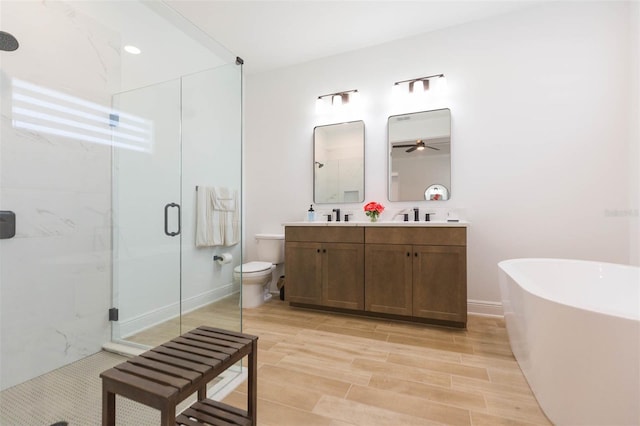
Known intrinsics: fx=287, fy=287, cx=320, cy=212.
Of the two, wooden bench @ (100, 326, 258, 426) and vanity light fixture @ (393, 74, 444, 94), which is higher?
vanity light fixture @ (393, 74, 444, 94)

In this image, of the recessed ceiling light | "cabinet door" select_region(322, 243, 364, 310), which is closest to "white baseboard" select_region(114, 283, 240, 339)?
"cabinet door" select_region(322, 243, 364, 310)

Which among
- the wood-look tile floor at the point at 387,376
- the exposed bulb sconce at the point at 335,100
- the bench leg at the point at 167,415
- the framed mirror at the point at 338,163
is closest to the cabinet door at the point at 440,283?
the wood-look tile floor at the point at 387,376

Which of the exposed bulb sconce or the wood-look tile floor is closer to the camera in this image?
the wood-look tile floor

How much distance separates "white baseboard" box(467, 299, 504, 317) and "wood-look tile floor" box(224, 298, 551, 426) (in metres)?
0.15

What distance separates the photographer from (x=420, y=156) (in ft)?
9.49

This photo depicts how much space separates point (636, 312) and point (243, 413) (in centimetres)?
235

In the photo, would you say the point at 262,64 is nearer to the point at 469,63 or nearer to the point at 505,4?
the point at 469,63

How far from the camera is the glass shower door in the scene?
2068mm

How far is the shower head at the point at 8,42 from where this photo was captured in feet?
A: 4.78

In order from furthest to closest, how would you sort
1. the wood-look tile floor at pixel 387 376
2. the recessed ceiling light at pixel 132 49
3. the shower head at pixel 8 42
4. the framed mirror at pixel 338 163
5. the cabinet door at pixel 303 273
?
the framed mirror at pixel 338 163, the cabinet door at pixel 303 273, the recessed ceiling light at pixel 132 49, the shower head at pixel 8 42, the wood-look tile floor at pixel 387 376

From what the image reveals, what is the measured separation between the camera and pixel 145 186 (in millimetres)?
2207

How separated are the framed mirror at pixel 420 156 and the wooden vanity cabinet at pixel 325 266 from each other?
0.74 m

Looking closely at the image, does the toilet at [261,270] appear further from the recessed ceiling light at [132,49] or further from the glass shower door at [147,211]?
the recessed ceiling light at [132,49]

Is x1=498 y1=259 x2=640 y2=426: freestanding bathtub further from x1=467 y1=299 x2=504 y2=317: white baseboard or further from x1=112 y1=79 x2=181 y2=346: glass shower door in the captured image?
x1=112 y1=79 x2=181 y2=346: glass shower door
